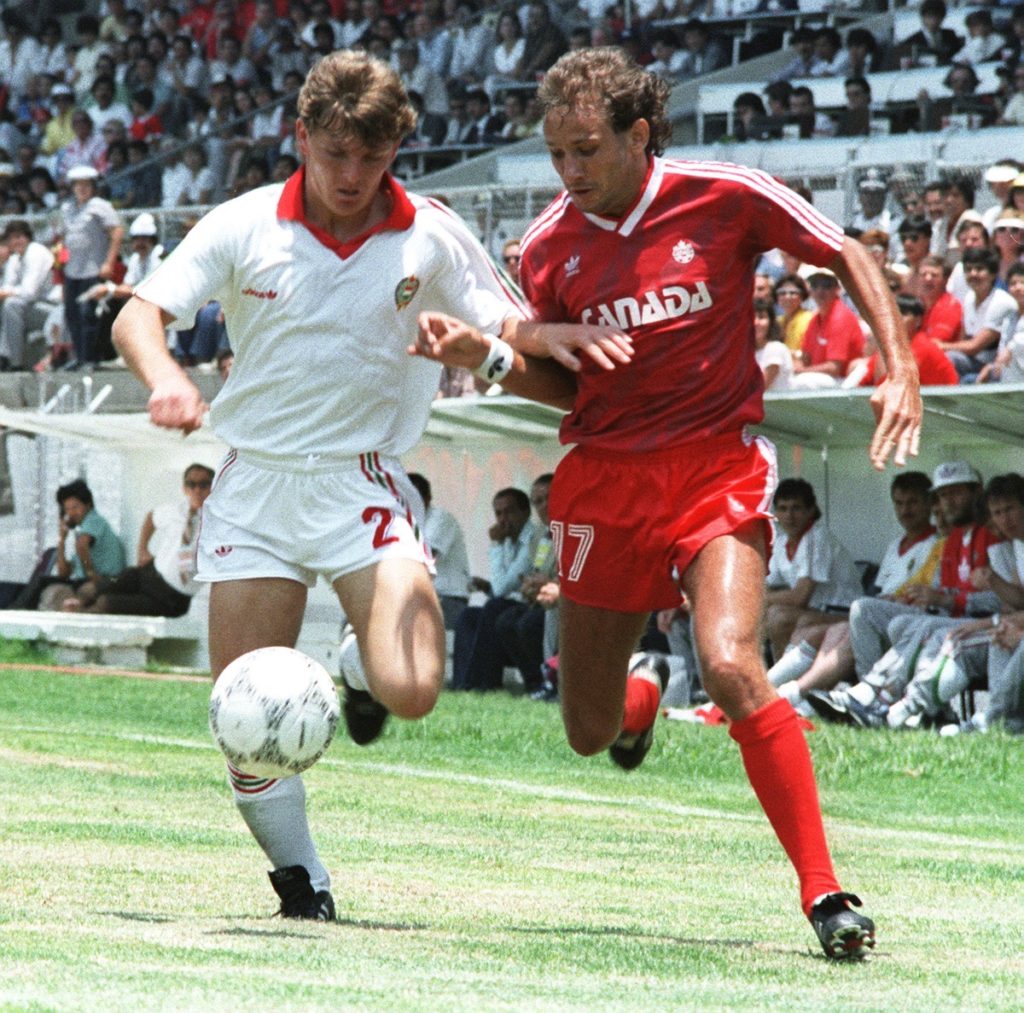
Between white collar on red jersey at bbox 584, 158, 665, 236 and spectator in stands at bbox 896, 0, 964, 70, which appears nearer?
white collar on red jersey at bbox 584, 158, 665, 236

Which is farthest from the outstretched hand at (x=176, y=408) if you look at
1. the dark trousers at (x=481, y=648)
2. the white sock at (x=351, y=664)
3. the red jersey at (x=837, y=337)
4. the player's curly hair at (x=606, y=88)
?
the dark trousers at (x=481, y=648)

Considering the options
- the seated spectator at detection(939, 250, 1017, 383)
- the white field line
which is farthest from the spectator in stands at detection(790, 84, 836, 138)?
the white field line

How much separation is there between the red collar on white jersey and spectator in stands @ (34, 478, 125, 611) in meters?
15.6

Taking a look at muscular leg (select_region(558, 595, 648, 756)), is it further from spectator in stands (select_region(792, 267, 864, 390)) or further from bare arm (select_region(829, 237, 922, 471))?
spectator in stands (select_region(792, 267, 864, 390))

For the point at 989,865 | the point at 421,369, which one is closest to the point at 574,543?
the point at 421,369

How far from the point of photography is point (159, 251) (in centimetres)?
2184

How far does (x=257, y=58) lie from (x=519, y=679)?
51.5 ft

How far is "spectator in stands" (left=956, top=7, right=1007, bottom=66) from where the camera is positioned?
72.3 ft

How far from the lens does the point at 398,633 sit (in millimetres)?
5918

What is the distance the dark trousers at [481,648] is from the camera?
1697 cm

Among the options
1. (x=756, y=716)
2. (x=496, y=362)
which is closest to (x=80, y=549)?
(x=496, y=362)

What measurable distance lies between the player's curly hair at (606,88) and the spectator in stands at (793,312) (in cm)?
1000

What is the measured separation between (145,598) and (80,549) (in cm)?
119

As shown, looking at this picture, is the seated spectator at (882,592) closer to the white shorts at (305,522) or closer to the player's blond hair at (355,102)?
the white shorts at (305,522)
